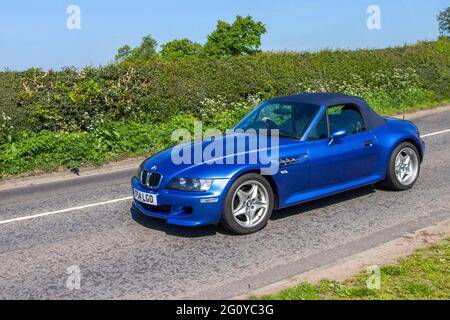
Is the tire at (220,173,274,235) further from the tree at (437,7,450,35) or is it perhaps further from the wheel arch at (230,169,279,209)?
the tree at (437,7,450,35)

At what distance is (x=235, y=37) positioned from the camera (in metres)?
65.4

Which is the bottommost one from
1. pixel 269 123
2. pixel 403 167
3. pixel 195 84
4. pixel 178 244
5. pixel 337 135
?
pixel 178 244

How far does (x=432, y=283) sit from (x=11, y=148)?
9.77 metres

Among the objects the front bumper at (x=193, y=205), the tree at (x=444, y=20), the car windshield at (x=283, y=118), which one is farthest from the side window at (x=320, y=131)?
A: the tree at (x=444, y=20)

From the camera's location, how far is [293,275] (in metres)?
5.65

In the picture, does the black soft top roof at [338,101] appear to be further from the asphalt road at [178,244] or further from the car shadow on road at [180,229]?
the car shadow on road at [180,229]

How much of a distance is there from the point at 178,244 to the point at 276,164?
155 cm

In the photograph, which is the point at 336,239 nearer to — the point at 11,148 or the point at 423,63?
the point at 11,148

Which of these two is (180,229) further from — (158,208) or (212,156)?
(212,156)

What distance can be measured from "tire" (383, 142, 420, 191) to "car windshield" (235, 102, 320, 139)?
1.58 meters

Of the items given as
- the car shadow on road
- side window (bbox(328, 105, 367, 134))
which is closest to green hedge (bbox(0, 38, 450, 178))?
the car shadow on road

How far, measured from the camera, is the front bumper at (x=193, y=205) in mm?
6629

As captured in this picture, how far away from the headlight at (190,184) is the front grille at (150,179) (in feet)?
0.78

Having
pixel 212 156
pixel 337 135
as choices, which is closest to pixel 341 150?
pixel 337 135
